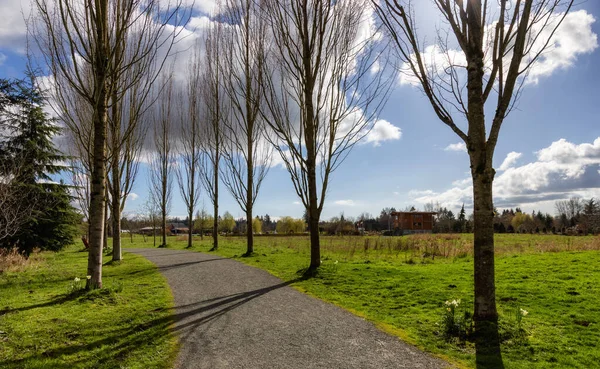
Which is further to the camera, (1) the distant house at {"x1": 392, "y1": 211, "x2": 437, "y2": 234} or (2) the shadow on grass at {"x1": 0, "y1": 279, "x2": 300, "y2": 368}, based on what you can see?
(1) the distant house at {"x1": 392, "y1": 211, "x2": 437, "y2": 234}

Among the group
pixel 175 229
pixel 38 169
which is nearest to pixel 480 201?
pixel 38 169

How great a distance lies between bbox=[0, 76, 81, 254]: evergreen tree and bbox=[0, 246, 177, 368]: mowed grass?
36.5 feet

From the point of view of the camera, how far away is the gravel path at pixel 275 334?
3990 mm

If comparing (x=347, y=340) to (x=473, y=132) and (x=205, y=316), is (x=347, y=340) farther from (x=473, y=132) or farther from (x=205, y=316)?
(x=473, y=132)

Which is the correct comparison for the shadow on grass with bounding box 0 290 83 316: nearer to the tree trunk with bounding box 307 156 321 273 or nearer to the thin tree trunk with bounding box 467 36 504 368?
the tree trunk with bounding box 307 156 321 273

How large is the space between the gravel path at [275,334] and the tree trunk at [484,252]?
118cm

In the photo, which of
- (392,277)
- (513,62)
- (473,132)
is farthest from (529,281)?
(513,62)

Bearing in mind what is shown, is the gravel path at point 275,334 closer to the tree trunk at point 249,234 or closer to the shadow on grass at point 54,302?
the shadow on grass at point 54,302

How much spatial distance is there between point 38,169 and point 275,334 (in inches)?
786

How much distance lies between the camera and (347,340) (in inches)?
186

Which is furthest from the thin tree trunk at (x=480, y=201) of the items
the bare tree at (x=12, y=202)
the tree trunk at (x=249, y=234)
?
the bare tree at (x=12, y=202)

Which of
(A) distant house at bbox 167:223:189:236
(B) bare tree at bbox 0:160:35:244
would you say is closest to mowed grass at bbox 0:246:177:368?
(B) bare tree at bbox 0:160:35:244

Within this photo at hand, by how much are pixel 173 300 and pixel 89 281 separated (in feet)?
5.99

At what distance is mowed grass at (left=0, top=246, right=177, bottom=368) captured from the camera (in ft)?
13.0
